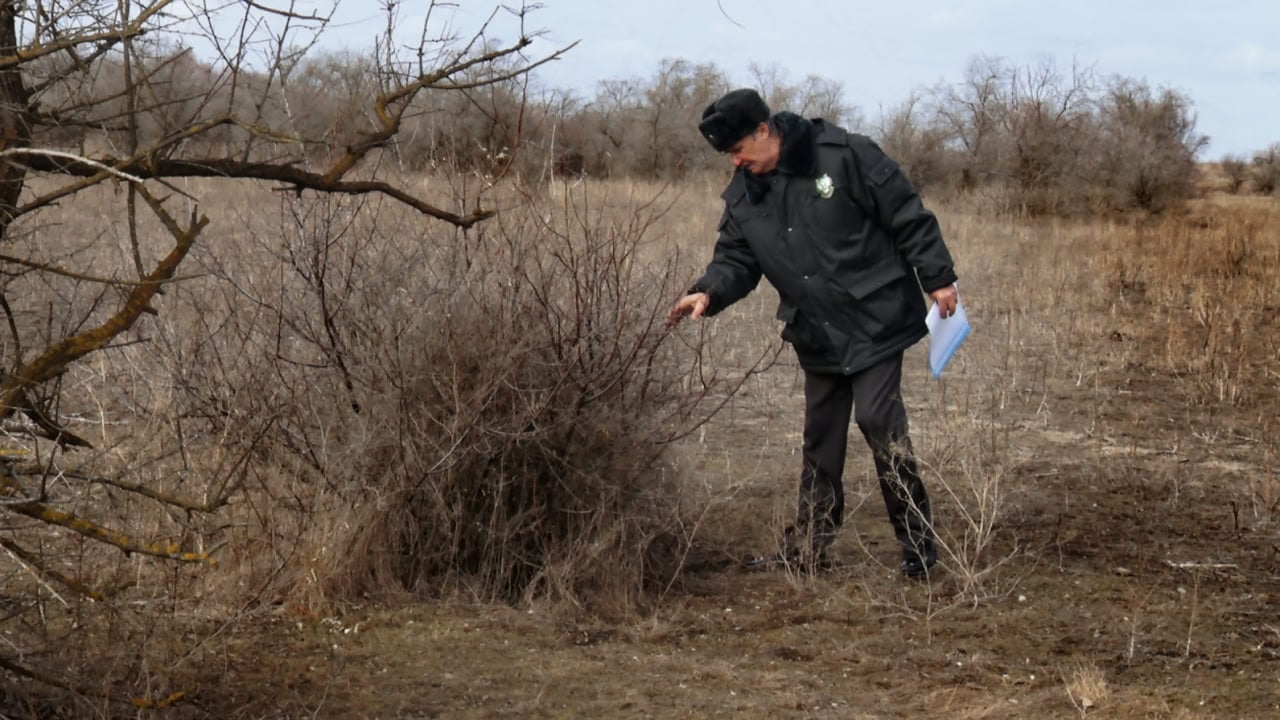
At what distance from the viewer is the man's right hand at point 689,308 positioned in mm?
4850

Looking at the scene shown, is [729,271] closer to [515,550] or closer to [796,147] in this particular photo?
[796,147]

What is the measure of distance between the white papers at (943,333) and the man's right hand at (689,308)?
77 cm

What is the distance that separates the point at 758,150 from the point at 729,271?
461mm

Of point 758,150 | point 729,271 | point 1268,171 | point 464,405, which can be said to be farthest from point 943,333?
point 1268,171

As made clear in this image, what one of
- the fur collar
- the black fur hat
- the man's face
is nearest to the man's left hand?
the fur collar

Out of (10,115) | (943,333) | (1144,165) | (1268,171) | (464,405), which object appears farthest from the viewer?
(1268,171)

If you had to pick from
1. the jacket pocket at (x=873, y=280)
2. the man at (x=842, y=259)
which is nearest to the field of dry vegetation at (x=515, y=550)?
the man at (x=842, y=259)

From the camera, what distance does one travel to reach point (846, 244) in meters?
4.90

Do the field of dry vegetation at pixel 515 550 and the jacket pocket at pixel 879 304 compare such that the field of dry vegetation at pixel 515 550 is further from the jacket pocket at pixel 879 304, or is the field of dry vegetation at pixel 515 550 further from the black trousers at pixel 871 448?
the jacket pocket at pixel 879 304

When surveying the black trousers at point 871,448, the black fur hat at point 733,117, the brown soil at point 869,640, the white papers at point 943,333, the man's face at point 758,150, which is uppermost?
the black fur hat at point 733,117

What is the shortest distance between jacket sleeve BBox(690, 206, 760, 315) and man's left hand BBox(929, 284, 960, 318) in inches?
25.8

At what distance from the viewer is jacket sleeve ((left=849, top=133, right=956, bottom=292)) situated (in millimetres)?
4773

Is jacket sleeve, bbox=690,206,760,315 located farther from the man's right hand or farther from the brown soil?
the brown soil

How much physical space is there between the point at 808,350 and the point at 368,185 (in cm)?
196
